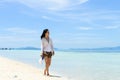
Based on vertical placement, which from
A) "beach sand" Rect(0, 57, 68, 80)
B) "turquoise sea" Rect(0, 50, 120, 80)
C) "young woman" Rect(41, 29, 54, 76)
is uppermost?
"young woman" Rect(41, 29, 54, 76)

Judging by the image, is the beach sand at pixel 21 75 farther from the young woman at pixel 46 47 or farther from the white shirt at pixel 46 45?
the white shirt at pixel 46 45

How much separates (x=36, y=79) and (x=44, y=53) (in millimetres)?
A: 1646

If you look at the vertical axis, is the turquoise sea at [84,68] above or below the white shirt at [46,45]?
below

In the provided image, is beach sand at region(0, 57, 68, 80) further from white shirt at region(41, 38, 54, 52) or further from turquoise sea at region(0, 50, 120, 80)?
turquoise sea at region(0, 50, 120, 80)

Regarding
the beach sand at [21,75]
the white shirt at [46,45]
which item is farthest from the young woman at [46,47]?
the beach sand at [21,75]

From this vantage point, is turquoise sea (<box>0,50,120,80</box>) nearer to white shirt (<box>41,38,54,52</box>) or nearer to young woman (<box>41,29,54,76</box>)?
young woman (<box>41,29,54,76</box>)

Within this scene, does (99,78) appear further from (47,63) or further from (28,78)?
(28,78)

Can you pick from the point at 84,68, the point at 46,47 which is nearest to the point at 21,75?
the point at 46,47

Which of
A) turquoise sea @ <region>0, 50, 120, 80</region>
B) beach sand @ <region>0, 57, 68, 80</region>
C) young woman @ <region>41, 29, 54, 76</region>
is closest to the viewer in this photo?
beach sand @ <region>0, 57, 68, 80</region>

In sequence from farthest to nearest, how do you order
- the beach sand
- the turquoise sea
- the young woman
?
the turquoise sea < the young woman < the beach sand

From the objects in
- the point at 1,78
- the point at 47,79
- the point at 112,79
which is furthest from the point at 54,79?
the point at 112,79

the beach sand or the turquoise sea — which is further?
the turquoise sea

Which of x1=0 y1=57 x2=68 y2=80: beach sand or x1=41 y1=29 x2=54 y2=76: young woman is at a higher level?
x1=41 y1=29 x2=54 y2=76: young woman

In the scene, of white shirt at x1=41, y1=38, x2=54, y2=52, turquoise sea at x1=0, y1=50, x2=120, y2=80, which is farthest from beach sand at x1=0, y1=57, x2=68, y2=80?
turquoise sea at x1=0, y1=50, x2=120, y2=80
